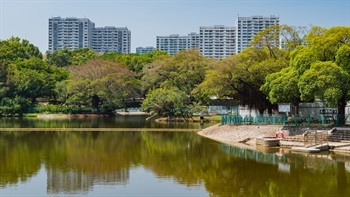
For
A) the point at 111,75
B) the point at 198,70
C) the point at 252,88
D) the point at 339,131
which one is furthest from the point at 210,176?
the point at 111,75

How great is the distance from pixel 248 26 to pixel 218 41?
15.6 m

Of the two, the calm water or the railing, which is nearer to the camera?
the calm water

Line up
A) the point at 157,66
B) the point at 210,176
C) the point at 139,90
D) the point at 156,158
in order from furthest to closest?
the point at 139,90, the point at 157,66, the point at 156,158, the point at 210,176

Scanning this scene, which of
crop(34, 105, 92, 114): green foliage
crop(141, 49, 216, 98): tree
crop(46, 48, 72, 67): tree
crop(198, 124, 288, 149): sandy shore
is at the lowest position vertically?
crop(198, 124, 288, 149): sandy shore

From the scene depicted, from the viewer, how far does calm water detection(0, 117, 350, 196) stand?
1606 centimetres

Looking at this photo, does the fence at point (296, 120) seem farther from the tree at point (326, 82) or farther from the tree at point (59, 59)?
the tree at point (59, 59)

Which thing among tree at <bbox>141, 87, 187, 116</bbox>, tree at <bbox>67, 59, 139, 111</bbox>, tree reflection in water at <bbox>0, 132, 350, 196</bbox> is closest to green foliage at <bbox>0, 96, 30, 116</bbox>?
tree at <bbox>67, 59, 139, 111</bbox>

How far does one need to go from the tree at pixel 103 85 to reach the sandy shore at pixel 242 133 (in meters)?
38.8

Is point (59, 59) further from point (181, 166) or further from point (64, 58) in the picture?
point (181, 166)

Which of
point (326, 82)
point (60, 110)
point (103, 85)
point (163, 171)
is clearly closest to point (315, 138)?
point (326, 82)

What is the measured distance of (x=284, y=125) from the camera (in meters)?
33.0

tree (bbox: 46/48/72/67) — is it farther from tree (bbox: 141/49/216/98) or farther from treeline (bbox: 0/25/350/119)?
tree (bbox: 141/49/216/98)

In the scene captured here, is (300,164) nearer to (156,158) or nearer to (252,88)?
(156,158)

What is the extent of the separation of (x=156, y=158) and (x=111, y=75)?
5075 centimetres
